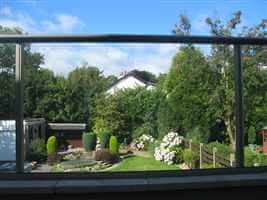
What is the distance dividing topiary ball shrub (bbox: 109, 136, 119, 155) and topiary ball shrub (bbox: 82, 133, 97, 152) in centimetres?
11

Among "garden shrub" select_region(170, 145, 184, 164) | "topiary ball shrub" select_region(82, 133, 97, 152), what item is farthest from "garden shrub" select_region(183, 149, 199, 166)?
"topiary ball shrub" select_region(82, 133, 97, 152)

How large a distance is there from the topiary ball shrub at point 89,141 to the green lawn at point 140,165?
227 mm

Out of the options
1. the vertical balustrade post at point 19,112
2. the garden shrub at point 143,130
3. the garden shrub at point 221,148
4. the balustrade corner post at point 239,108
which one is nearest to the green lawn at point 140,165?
the garden shrub at point 143,130

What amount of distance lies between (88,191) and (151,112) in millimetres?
780

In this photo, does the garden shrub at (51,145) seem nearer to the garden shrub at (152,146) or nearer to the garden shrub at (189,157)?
the garden shrub at (152,146)

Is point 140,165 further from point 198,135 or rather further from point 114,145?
point 198,135

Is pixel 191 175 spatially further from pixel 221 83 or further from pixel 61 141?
pixel 61 141

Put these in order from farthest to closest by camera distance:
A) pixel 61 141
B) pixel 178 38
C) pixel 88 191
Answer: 1. pixel 61 141
2. pixel 178 38
3. pixel 88 191

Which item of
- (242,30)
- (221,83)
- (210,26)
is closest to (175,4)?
(210,26)

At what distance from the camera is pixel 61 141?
1892 mm

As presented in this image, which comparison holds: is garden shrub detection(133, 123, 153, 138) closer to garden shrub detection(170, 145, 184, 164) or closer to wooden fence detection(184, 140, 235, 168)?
garden shrub detection(170, 145, 184, 164)

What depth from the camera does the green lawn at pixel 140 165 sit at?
5.68ft

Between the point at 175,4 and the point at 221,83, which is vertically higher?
the point at 175,4

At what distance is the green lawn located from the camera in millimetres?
1731
